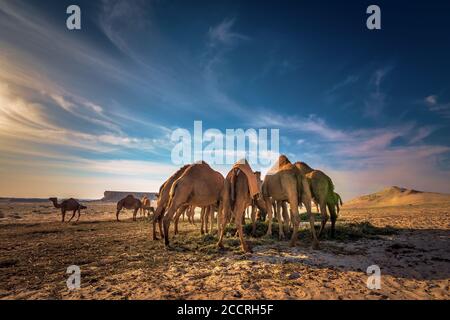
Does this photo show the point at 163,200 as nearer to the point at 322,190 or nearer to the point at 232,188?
the point at 232,188

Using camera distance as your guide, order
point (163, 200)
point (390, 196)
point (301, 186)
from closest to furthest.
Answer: point (301, 186) < point (163, 200) < point (390, 196)

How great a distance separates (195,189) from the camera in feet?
27.4

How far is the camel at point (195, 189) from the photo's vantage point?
8.09 m

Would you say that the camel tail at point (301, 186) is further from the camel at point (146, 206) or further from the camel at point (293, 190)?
the camel at point (146, 206)

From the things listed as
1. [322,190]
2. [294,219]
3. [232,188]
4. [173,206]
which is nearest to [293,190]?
[294,219]

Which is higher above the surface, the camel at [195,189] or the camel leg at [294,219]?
the camel at [195,189]

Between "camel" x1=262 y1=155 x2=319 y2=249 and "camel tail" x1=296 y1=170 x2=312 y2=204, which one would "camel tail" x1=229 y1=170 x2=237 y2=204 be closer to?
"camel" x1=262 y1=155 x2=319 y2=249

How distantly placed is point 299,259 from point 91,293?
5030 mm

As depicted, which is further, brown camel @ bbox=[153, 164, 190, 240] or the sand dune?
the sand dune

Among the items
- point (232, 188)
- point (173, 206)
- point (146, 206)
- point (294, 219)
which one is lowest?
point (146, 206)

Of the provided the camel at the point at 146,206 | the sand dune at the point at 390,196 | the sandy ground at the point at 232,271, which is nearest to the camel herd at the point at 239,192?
the sandy ground at the point at 232,271

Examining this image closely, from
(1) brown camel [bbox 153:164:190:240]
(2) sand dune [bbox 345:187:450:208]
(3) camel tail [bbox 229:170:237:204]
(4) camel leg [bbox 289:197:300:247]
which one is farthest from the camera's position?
(2) sand dune [bbox 345:187:450:208]

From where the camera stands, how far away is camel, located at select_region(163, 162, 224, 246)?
8.09m

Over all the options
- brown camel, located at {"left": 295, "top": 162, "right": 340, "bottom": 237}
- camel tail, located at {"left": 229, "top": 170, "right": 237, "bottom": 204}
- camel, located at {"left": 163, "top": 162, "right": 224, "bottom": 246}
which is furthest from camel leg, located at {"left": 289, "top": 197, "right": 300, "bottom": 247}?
camel, located at {"left": 163, "top": 162, "right": 224, "bottom": 246}
